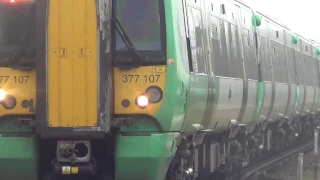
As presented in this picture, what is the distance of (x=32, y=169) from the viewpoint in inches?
343

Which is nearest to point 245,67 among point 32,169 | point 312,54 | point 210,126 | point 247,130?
point 247,130

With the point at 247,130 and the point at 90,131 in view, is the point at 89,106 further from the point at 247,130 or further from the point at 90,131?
the point at 247,130

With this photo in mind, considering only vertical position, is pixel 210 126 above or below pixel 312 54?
below

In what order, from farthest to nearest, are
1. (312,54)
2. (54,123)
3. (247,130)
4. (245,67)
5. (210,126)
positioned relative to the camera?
(312,54), (247,130), (245,67), (210,126), (54,123)

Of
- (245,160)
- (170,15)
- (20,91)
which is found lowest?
(245,160)

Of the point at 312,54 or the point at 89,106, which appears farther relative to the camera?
the point at 312,54

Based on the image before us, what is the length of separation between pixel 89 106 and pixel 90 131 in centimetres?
26

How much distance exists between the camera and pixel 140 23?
352 inches

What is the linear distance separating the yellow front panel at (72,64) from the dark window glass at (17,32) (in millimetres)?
380

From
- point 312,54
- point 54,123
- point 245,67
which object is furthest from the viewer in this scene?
point 312,54

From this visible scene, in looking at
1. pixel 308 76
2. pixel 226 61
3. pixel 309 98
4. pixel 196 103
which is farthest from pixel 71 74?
pixel 308 76

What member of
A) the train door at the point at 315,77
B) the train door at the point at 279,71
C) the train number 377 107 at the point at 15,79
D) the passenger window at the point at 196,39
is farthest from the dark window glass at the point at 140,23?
the train door at the point at 315,77

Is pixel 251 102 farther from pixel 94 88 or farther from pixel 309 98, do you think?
pixel 309 98

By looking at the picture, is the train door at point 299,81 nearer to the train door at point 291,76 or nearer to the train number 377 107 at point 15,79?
the train door at point 291,76
